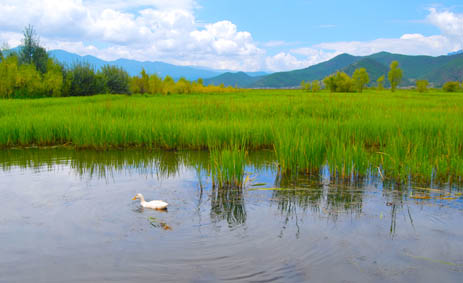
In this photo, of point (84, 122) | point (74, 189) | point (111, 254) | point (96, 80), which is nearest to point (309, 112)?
point (84, 122)

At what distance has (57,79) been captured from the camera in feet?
78.1

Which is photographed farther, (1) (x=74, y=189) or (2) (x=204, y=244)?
(1) (x=74, y=189)

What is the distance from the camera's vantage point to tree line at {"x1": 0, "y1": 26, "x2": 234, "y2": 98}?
2205cm

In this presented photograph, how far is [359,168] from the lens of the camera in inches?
232

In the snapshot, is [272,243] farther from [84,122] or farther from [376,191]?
[84,122]

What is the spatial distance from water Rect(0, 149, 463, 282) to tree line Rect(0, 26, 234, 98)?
19250 mm

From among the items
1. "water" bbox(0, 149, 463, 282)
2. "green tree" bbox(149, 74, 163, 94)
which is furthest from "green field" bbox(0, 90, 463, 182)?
"green tree" bbox(149, 74, 163, 94)

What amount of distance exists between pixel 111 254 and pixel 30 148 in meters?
7.18

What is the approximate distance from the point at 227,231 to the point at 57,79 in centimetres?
2409

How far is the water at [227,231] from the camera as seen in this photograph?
3119 mm

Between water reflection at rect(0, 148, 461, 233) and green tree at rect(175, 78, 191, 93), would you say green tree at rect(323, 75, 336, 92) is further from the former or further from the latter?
water reflection at rect(0, 148, 461, 233)

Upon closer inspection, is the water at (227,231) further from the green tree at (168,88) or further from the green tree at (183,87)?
the green tree at (183,87)

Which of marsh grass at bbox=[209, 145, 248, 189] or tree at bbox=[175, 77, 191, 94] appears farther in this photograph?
tree at bbox=[175, 77, 191, 94]

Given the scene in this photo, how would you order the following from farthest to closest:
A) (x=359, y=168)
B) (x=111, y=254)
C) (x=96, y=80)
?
(x=96, y=80)
(x=359, y=168)
(x=111, y=254)
